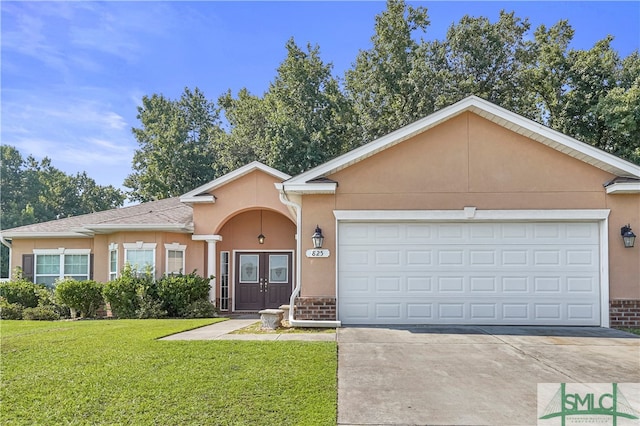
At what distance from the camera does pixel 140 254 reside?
601 inches

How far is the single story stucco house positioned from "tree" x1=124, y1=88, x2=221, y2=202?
20.7 m

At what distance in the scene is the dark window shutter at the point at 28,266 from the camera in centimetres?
1678

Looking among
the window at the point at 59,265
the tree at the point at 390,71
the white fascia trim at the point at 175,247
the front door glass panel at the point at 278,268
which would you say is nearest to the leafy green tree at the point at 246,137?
the tree at the point at 390,71

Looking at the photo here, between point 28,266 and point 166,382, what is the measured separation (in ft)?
45.6

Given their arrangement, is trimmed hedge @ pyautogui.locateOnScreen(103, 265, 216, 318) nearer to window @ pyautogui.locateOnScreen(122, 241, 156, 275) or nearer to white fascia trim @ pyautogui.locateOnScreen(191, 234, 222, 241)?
window @ pyautogui.locateOnScreen(122, 241, 156, 275)

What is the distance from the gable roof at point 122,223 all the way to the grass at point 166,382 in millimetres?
6495

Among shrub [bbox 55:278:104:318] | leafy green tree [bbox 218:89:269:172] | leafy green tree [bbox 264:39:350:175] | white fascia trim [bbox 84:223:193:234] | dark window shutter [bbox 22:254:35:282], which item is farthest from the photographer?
leafy green tree [bbox 218:89:269:172]

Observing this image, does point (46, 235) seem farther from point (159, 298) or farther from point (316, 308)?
point (316, 308)

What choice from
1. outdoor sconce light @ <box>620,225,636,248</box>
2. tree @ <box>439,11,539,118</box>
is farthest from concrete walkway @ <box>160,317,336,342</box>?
tree @ <box>439,11,539,118</box>

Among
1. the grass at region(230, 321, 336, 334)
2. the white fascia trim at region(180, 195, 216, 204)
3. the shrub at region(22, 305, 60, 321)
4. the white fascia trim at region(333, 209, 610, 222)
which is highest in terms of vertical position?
the white fascia trim at region(180, 195, 216, 204)

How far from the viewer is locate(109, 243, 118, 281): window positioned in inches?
612

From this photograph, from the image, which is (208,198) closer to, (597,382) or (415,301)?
(415,301)

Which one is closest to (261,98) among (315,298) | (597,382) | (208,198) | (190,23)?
(208,198)

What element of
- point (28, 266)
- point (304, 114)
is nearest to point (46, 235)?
point (28, 266)
